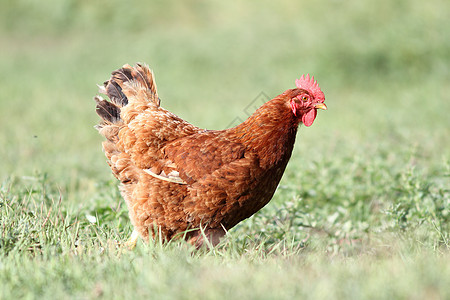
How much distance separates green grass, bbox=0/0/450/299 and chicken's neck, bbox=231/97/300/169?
58 cm

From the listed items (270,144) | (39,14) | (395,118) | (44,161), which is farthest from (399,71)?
(39,14)

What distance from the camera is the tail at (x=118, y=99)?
3.91 m

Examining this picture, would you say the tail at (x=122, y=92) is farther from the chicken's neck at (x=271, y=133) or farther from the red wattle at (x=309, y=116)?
the red wattle at (x=309, y=116)

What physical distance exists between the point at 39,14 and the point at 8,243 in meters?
19.7

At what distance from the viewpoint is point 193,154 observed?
3.47 meters

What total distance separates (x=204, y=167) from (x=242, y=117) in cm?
606

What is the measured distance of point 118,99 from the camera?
413 cm

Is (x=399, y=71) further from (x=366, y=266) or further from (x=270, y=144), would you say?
(x=366, y=266)

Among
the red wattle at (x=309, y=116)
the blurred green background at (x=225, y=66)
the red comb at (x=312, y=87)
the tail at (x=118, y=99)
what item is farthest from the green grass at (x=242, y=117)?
the red comb at (x=312, y=87)

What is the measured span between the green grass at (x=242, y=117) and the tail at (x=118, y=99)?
0.54 metres

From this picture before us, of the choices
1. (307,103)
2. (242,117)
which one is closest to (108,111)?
(307,103)

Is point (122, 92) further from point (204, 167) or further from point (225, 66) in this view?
point (225, 66)

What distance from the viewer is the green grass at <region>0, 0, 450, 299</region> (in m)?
2.35

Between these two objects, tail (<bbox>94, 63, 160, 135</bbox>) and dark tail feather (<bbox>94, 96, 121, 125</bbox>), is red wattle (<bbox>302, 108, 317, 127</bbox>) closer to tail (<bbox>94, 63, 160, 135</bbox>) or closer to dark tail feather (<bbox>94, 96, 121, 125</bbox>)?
tail (<bbox>94, 63, 160, 135</bbox>)
